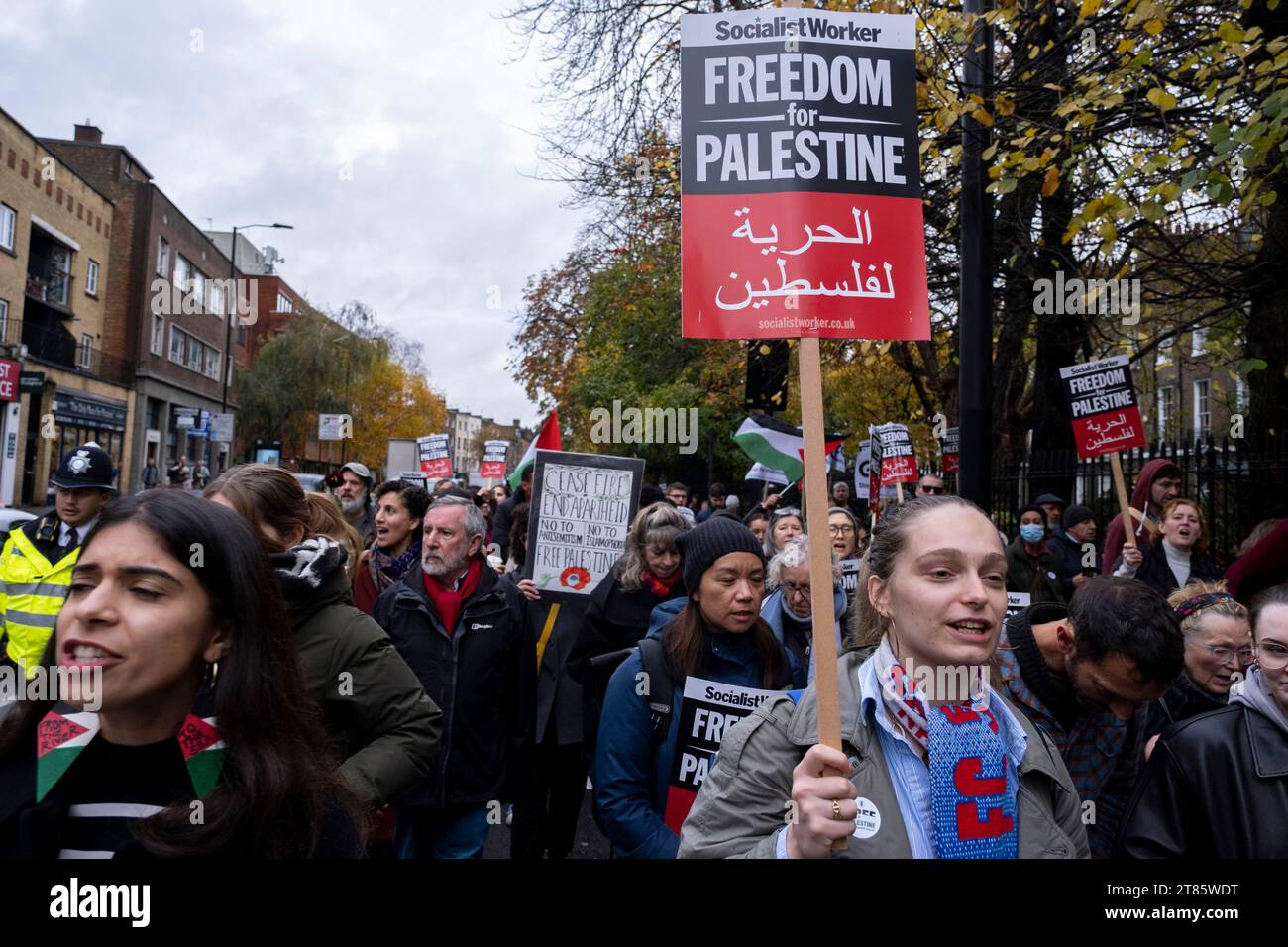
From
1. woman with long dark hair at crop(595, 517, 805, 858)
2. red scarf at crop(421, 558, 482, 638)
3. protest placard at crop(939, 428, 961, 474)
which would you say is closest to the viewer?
woman with long dark hair at crop(595, 517, 805, 858)

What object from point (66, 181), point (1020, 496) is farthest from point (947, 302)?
point (66, 181)

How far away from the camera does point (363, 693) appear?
3.05 metres

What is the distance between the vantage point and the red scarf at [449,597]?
15.4 ft

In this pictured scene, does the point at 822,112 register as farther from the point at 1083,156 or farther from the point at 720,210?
the point at 1083,156

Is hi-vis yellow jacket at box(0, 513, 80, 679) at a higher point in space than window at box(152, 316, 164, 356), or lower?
lower

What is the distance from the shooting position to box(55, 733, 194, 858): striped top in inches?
71.6

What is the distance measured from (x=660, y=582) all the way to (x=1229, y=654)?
107 inches

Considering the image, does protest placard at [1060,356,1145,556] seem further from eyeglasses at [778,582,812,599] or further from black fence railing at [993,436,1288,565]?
eyeglasses at [778,582,812,599]

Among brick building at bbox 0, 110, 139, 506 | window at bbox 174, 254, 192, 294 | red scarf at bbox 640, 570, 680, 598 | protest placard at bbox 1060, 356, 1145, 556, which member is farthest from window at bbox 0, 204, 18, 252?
protest placard at bbox 1060, 356, 1145, 556

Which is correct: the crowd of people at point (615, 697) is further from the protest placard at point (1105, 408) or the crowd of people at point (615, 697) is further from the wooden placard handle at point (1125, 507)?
the protest placard at point (1105, 408)

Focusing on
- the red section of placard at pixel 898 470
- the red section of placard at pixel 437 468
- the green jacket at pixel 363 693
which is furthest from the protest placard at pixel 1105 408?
the red section of placard at pixel 437 468

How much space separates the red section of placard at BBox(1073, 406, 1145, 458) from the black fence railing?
570 mm
